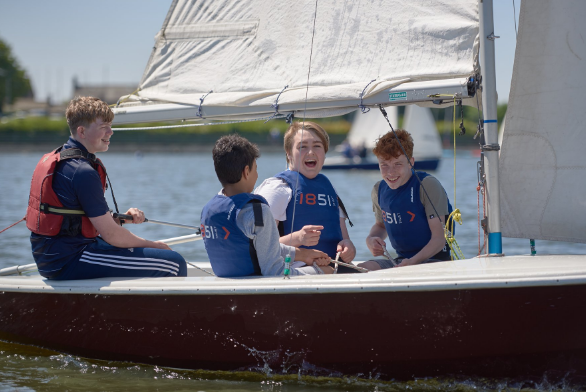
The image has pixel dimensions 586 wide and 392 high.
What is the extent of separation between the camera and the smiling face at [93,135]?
12.6ft

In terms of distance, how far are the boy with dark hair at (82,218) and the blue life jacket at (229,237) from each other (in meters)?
0.45

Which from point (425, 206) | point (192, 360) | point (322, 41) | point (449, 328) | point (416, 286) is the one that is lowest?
point (192, 360)

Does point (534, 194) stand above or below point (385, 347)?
above

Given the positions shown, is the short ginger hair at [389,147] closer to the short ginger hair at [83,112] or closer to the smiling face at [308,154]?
the smiling face at [308,154]

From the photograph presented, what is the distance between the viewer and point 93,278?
3916 mm

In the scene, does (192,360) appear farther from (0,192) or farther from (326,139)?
(0,192)

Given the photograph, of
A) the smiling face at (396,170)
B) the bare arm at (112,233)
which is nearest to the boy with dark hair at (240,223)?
the bare arm at (112,233)

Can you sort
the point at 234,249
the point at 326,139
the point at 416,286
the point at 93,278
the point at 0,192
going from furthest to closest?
the point at 0,192, the point at 326,139, the point at 93,278, the point at 234,249, the point at 416,286

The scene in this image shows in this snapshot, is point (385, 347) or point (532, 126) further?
point (532, 126)

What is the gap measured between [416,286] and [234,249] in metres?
0.96

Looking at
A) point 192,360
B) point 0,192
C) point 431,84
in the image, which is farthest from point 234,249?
point 0,192

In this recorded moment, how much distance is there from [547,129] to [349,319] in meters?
1.51

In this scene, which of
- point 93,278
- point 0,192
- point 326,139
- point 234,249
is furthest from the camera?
point 0,192

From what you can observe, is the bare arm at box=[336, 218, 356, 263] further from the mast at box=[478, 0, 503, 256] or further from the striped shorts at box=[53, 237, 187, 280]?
the striped shorts at box=[53, 237, 187, 280]
